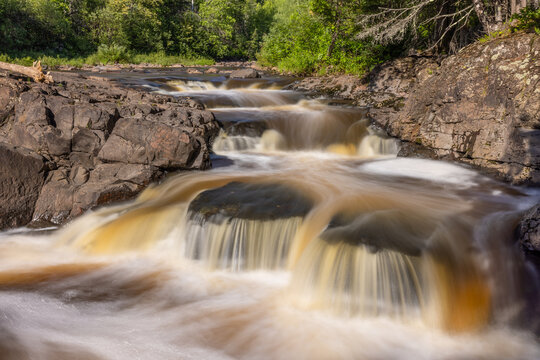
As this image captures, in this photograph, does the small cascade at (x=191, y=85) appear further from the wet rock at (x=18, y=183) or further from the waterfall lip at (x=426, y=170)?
the waterfall lip at (x=426, y=170)

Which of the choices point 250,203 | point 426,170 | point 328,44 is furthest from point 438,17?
point 250,203

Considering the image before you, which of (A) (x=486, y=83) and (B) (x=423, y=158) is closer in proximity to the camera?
(A) (x=486, y=83)

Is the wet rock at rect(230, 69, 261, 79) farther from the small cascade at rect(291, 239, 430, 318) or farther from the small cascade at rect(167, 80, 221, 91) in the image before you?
the small cascade at rect(291, 239, 430, 318)

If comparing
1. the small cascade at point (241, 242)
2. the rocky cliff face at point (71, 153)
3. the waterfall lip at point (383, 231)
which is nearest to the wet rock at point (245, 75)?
the rocky cliff face at point (71, 153)

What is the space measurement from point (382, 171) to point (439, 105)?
2.10m

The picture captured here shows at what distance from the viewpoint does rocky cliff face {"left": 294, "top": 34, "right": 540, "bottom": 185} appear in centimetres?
638

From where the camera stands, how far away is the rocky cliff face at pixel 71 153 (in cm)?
595

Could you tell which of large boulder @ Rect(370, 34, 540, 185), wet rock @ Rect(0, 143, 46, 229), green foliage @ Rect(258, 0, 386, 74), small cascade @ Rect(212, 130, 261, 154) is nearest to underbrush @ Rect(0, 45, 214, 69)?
green foliage @ Rect(258, 0, 386, 74)

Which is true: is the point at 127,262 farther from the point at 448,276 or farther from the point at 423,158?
the point at 423,158

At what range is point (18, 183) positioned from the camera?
589 cm

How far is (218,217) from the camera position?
16.8ft

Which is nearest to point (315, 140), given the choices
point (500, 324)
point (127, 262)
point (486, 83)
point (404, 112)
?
point (404, 112)

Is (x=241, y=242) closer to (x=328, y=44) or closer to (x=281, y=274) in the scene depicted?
(x=281, y=274)

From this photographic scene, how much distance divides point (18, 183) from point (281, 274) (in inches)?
178
